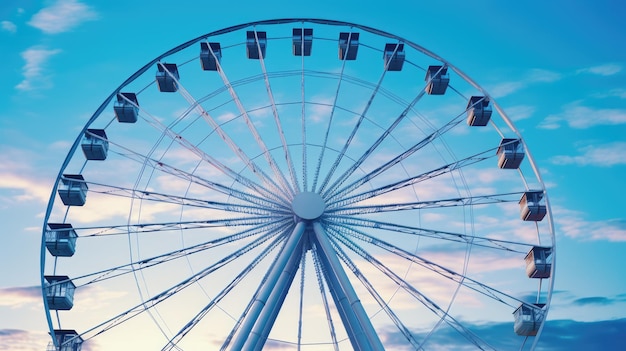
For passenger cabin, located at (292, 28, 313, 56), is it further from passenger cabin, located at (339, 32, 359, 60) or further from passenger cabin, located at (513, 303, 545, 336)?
passenger cabin, located at (513, 303, 545, 336)

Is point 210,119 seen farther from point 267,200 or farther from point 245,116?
point 267,200

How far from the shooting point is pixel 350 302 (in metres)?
23.5

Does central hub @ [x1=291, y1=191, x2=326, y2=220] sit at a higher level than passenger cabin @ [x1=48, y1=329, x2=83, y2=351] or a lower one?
higher

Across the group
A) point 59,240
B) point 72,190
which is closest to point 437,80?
point 72,190

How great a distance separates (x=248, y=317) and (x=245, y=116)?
7.60 m

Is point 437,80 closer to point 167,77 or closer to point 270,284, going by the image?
point 167,77

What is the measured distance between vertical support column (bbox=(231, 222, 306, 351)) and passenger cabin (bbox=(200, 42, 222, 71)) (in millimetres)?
7740

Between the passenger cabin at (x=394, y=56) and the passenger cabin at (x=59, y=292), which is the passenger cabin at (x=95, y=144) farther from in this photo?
the passenger cabin at (x=394, y=56)

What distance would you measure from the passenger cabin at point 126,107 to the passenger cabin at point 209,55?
2.87 metres

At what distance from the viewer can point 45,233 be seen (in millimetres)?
26781

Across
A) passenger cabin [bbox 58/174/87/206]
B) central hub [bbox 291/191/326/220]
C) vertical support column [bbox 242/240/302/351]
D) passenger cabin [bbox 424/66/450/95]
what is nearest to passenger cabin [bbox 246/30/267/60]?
passenger cabin [bbox 424/66/450/95]

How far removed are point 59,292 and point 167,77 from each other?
320 inches

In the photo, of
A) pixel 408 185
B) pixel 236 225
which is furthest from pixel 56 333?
pixel 408 185

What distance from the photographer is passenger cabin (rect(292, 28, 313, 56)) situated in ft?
101
